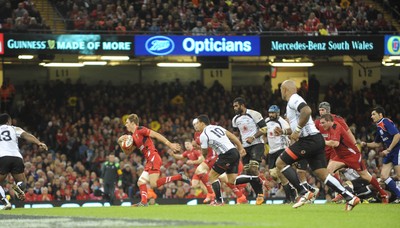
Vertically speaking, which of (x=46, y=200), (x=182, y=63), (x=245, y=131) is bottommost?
(x=46, y=200)

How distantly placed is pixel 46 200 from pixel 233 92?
43.4 ft

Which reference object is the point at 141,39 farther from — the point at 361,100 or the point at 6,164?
the point at 6,164

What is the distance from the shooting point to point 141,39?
113 ft

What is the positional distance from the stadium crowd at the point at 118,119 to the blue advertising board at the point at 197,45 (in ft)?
8.59

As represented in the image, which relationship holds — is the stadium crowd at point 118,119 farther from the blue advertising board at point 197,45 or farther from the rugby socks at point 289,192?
the rugby socks at point 289,192

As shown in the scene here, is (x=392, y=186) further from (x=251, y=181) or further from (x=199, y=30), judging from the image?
(x=199, y=30)

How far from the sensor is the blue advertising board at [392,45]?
1438 inches

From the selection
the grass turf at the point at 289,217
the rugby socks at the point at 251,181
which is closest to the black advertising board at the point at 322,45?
the rugby socks at the point at 251,181

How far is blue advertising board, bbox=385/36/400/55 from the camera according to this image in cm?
3653

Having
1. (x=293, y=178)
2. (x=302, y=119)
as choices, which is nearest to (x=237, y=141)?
(x=293, y=178)

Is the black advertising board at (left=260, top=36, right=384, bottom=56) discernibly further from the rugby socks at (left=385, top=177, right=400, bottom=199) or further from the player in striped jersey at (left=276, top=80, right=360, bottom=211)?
the player in striped jersey at (left=276, top=80, right=360, bottom=211)

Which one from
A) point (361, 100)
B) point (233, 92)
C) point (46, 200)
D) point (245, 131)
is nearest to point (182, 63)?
point (233, 92)

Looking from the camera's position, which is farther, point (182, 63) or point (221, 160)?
point (182, 63)

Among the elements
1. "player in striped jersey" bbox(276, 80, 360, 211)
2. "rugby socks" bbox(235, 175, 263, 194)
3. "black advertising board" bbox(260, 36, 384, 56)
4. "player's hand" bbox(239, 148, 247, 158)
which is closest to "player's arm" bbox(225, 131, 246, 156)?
"player's hand" bbox(239, 148, 247, 158)
